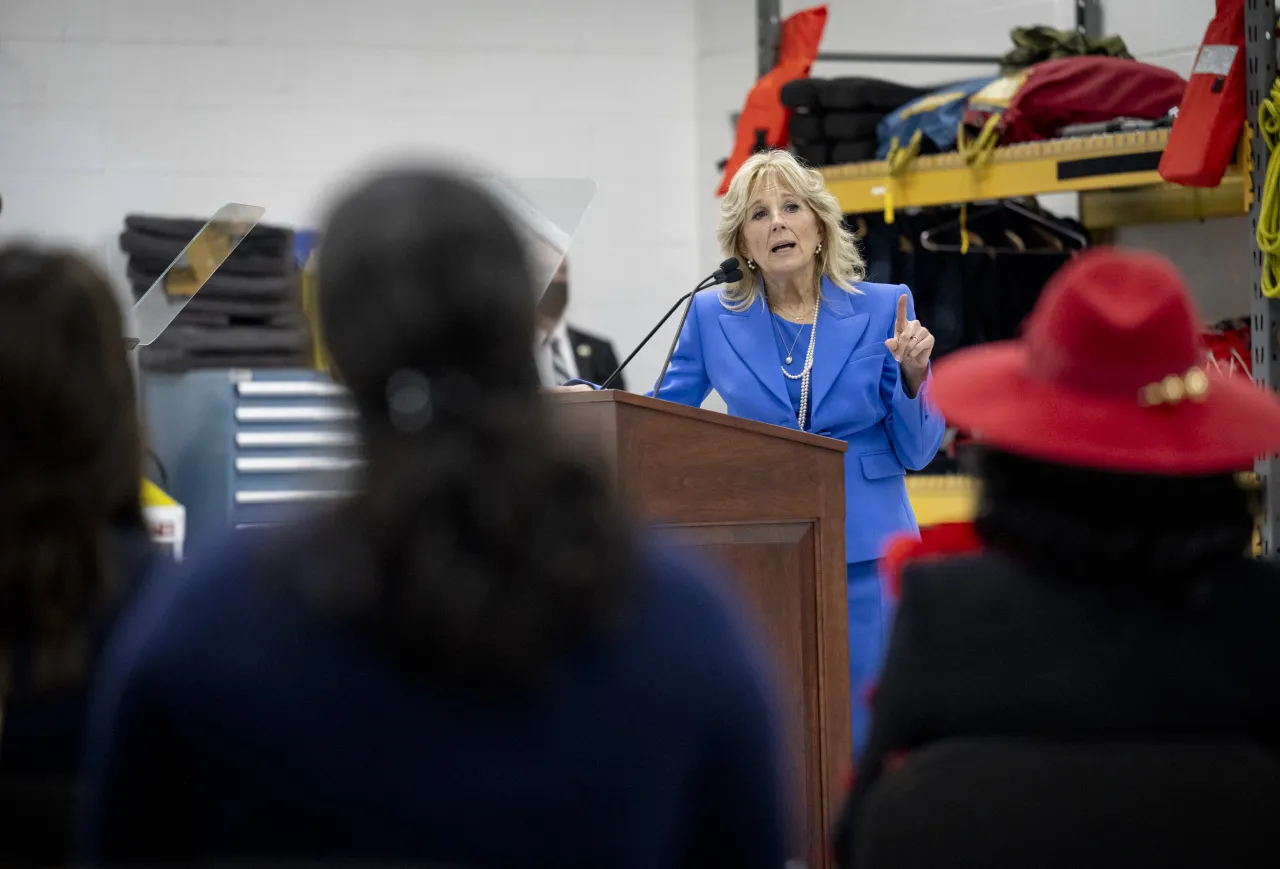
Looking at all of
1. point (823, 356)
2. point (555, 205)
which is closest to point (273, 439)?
point (555, 205)

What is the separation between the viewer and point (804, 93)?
14.5ft

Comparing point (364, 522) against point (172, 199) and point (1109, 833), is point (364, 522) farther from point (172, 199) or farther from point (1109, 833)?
point (172, 199)

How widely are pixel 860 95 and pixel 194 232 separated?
207 centimetres

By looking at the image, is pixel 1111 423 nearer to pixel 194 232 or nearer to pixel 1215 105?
pixel 1215 105

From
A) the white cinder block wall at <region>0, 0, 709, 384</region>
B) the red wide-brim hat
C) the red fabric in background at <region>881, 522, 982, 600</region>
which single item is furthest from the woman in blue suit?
the white cinder block wall at <region>0, 0, 709, 384</region>

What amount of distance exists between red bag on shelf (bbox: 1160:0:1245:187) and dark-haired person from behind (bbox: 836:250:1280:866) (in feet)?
8.07

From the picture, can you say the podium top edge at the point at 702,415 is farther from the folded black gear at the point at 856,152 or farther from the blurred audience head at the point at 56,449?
the folded black gear at the point at 856,152

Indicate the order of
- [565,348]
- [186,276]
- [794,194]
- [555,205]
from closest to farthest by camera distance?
[794,194], [186,276], [555,205], [565,348]

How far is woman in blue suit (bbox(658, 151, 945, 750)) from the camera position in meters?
2.55

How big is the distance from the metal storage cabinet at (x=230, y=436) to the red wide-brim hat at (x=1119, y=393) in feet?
8.13

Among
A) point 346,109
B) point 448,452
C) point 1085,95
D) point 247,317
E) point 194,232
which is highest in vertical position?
point 346,109

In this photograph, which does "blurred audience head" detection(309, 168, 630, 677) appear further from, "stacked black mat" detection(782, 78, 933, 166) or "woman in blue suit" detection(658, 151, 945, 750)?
"stacked black mat" detection(782, 78, 933, 166)

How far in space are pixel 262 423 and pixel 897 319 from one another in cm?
162

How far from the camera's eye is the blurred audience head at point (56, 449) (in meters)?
1.06
